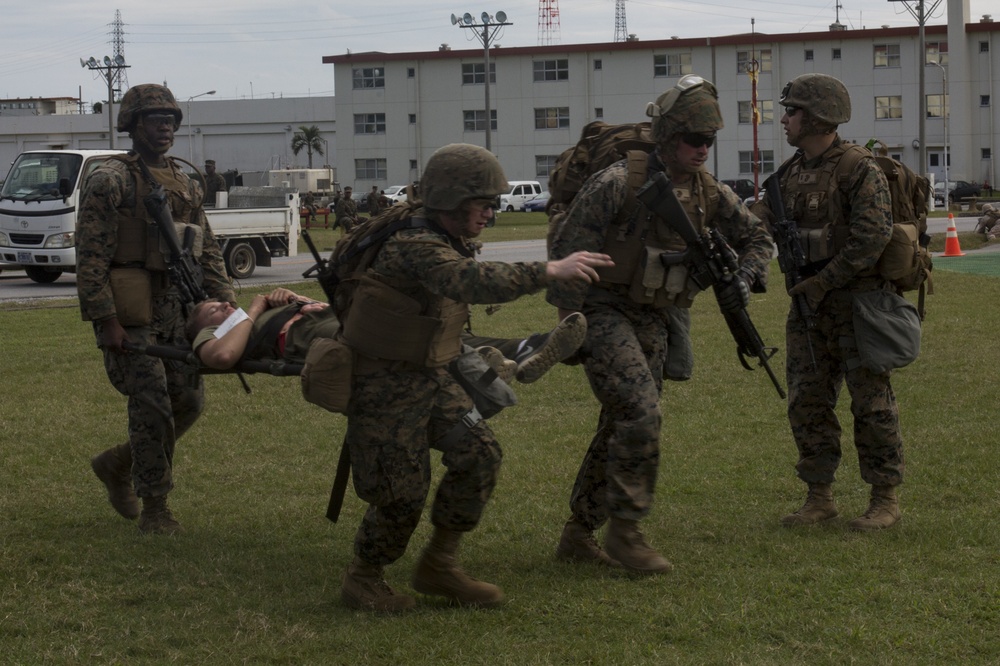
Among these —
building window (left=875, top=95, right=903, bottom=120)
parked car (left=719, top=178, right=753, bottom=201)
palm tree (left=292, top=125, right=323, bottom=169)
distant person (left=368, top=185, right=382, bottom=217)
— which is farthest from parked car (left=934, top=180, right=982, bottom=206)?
palm tree (left=292, top=125, right=323, bottom=169)

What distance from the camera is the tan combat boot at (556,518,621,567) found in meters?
5.93

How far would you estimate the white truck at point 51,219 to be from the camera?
20.5 m

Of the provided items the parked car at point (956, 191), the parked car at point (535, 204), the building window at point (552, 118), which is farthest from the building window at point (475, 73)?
the parked car at point (956, 191)

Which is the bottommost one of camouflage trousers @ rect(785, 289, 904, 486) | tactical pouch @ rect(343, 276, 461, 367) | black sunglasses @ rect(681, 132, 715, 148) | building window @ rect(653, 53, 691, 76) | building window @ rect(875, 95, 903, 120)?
camouflage trousers @ rect(785, 289, 904, 486)

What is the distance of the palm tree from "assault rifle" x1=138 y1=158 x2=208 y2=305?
76.9m

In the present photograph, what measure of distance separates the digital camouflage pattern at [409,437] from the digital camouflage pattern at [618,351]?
0.70 m

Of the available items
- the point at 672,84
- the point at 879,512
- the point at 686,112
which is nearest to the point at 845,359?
the point at 879,512

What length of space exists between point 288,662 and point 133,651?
0.65 metres

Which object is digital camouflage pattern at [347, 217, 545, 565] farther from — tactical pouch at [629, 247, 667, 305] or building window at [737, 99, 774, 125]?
building window at [737, 99, 774, 125]

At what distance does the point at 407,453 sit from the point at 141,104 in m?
2.58

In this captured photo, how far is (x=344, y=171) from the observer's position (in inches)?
2970

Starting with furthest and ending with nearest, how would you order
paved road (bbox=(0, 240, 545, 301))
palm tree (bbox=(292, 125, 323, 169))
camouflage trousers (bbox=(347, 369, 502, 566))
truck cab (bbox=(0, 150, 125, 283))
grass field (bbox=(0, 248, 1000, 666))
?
1. palm tree (bbox=(292, 125, 323, 169))
2. truck cab (bbox=(0, 150, 125, 283))
3. paved road (bbox=(0, 240, 545, 301))
4. camouflage trousers (bbox=(347, 369, 502, 566))
5. grass field (bbox=(0, 248, 1000, 666))

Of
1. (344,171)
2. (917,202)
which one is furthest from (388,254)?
(344,171)

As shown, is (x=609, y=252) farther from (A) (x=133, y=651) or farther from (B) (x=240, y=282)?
(B) (x=240, y=282)
